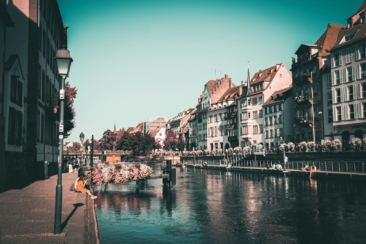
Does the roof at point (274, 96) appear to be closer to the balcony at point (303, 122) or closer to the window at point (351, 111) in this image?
the balcony at point (303, 122)

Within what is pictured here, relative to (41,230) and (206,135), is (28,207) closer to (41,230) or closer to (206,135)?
(41,230)

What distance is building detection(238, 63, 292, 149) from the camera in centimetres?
8556

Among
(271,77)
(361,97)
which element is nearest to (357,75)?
(361,97)

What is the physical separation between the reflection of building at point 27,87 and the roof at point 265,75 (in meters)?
58.0

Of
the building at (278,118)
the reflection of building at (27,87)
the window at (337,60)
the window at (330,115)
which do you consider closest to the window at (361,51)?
the window at (337,60)

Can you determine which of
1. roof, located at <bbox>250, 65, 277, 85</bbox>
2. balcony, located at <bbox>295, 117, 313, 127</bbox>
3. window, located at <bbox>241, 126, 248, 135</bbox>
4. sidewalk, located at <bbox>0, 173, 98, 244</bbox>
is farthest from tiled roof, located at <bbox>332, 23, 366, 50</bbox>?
sidewalk, located at <bbox>0, 173, 98, 244</bbox>

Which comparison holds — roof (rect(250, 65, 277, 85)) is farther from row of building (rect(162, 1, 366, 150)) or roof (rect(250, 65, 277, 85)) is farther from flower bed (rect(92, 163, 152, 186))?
flower bed (rect(92, 163, 152, 186))

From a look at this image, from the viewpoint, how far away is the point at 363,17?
58.1 m

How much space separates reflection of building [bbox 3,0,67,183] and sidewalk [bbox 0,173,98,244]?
8129 mm

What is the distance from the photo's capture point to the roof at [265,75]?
8581 cm

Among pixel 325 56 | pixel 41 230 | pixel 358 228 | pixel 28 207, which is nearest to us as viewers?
pixel 41 230

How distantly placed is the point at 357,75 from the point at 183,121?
325 feet

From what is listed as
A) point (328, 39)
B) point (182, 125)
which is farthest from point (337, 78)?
point (182, 125)

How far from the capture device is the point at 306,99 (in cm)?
6819
